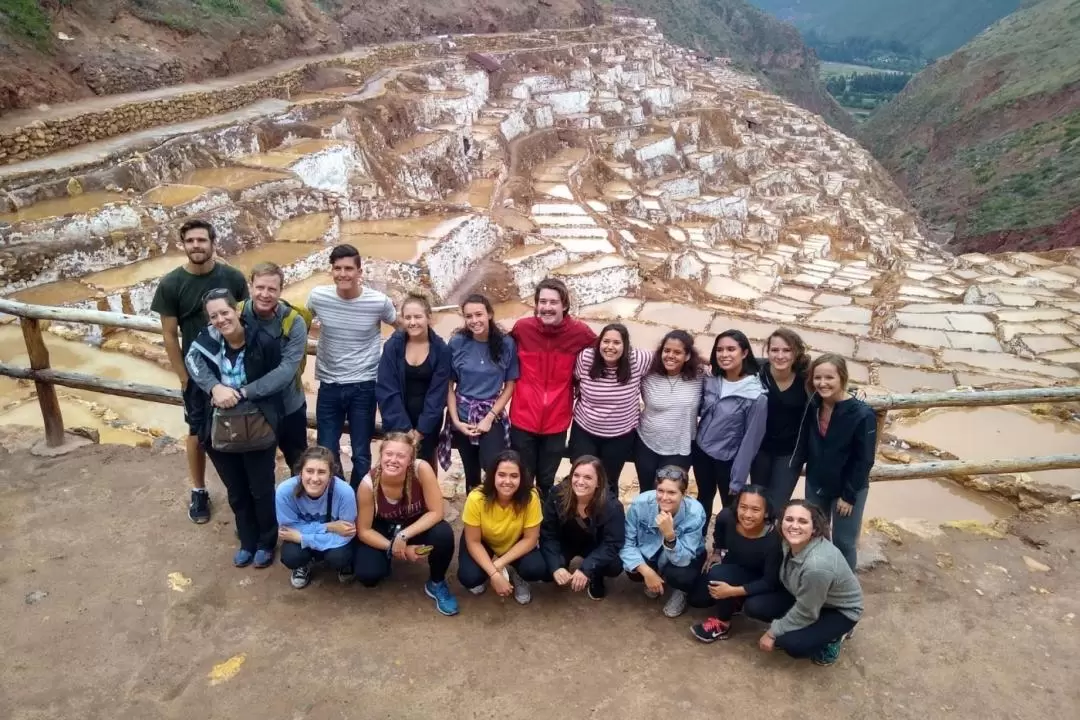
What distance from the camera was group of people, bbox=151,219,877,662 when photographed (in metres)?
3.62

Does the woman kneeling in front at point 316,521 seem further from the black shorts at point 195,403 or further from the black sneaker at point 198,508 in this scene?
the black sneaker at point 198,508

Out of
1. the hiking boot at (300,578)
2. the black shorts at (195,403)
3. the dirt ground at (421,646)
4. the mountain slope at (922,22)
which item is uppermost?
the mountain slope at (922,22)

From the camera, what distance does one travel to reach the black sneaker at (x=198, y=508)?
4230 millimetres

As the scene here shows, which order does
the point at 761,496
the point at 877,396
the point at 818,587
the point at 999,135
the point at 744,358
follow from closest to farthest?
the point at 818,587, the point at 761,496, the point at 744,358, the point at 877,396, the point at 999,135

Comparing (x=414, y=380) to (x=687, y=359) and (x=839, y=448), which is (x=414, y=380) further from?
(x=839, y=448)

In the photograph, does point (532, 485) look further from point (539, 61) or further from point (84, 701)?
point (539, 61)

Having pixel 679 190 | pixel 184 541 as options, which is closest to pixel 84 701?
pixel 184 541

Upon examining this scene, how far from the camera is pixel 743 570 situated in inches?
145

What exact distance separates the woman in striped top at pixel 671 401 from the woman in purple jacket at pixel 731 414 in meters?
0.08

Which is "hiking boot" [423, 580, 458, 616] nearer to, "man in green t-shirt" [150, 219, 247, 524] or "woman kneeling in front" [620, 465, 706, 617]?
"woman kneeling in front" [620, 465, 706, 617]

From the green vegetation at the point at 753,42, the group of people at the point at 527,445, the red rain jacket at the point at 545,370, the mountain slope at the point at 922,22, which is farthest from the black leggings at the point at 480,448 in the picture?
the mountain slope at the point at 922,22

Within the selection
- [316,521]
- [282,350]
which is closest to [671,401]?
[316,521]

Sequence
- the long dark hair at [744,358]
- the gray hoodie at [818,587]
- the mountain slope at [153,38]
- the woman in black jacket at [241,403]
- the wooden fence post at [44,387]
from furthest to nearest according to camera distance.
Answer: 1. the mountain slope at [153,38]
2. the wooden fence post at [44,387]
3. the long dark hair at [744,358]
4. the woman in black jacket at [241,403]
5. the gray hoodie at [818,587]

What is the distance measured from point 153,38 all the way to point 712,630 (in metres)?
22.2
